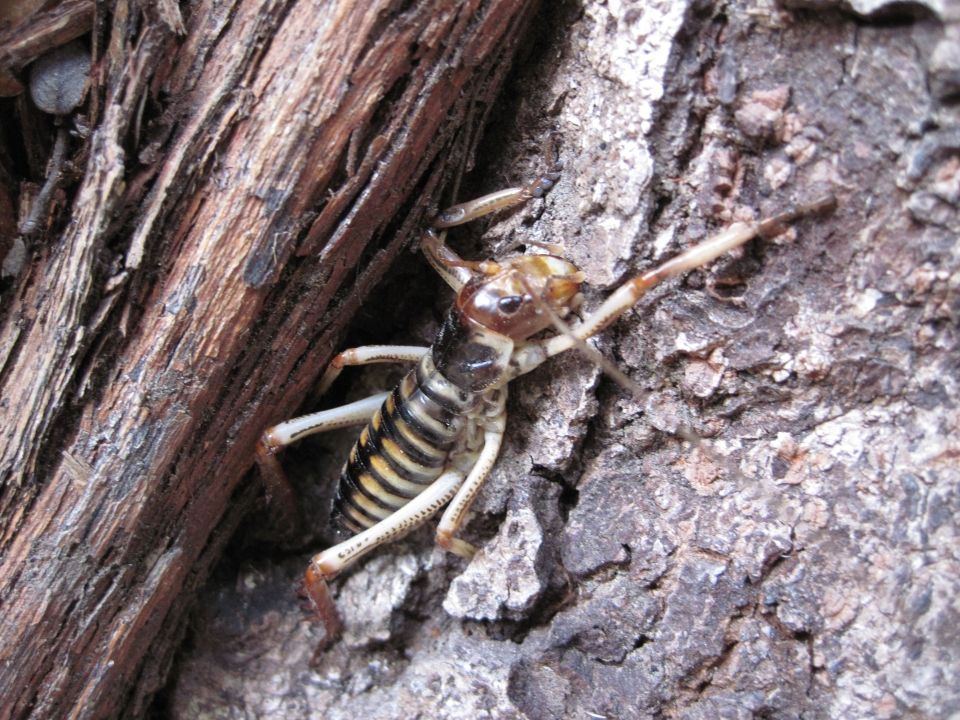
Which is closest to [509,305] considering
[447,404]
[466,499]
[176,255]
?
[447,404]

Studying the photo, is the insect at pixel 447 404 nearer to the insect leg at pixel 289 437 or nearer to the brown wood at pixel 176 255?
the insect leg at pixel 289 437

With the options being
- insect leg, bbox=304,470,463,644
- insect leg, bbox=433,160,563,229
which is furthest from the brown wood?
insect leg, bbox=304,470,463,644

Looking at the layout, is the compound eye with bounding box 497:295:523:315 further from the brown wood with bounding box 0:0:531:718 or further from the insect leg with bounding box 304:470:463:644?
the insect leg with bounding box 304:470:463:644

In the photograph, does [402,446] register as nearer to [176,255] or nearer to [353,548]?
[353,548]

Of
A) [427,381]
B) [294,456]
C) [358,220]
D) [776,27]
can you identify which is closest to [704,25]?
[776,27]

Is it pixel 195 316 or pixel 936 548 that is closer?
pixel 936 548

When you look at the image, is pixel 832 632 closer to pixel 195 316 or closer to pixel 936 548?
pixel 936 548

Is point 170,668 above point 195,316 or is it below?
below
